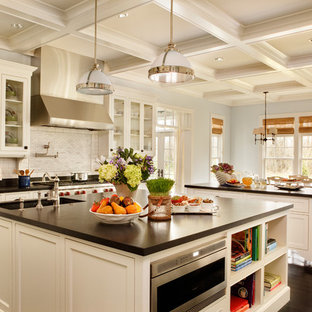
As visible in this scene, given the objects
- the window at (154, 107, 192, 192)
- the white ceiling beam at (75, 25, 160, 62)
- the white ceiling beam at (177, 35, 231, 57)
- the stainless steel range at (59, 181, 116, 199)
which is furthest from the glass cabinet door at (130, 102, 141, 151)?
the white ceiling beam at (177, 35, 231, 57)

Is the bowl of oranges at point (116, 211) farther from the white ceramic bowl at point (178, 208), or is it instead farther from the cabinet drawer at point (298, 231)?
the cabinet drawer at point (298, 231)

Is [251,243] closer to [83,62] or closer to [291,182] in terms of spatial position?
[291,182]

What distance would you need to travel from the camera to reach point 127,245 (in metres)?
1.64

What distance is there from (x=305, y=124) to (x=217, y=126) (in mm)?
2110

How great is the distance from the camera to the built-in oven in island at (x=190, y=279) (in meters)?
1.76

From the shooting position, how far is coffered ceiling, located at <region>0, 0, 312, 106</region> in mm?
3457

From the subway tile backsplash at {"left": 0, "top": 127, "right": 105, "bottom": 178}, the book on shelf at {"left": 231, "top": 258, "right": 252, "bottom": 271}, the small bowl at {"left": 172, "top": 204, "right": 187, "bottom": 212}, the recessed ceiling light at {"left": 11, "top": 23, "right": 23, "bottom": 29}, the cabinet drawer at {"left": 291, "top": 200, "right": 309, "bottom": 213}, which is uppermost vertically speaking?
the recessed ceiling light at {"left": 11, "top": 23, "right": 23, "bottom": 29}

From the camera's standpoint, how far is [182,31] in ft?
14.0

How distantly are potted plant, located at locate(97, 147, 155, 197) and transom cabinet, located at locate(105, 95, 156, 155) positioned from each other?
115 inches

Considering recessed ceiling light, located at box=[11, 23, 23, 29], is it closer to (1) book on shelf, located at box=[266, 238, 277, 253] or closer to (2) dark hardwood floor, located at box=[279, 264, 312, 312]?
(1) book on shelf, located at box=[266, 238, 277, 253]

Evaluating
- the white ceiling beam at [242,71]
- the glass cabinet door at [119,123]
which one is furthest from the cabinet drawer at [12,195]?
the white ceiling beam at [242,71]

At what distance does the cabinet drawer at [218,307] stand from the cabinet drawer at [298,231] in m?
2.39

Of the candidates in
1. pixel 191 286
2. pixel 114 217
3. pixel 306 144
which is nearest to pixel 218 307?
pixel 191 286

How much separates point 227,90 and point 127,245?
688 cm
